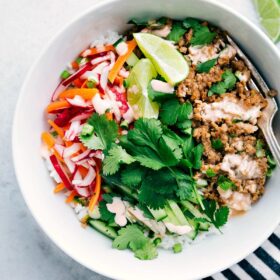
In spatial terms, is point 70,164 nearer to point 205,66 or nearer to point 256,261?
point 205,66

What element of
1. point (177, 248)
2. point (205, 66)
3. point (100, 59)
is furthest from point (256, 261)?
point (100, 59)

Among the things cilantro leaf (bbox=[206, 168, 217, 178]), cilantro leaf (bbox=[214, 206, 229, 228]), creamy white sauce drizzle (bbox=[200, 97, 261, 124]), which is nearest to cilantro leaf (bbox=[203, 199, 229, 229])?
cilantro leaf (bbox=[214, 206, 229, 228])

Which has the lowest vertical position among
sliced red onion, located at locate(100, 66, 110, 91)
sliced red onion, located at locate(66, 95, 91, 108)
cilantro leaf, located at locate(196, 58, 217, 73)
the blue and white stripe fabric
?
the blue and white stripe fabric

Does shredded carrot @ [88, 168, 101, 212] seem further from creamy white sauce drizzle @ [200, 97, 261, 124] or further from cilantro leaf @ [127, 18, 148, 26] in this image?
cilantro leaf @ [127, 18, 148, 26]

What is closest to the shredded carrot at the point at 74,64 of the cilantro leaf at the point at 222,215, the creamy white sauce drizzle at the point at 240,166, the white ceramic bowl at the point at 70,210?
the white ceramic bowl at the point at 70,210

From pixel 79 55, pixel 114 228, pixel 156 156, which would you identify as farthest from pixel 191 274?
pixel 79 55
